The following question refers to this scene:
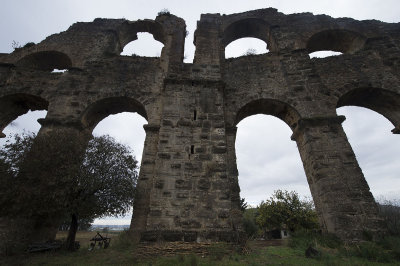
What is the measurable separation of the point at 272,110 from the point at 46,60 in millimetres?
13294

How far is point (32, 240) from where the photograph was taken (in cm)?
661

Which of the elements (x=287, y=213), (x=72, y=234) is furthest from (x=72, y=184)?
(x=287, y=213)

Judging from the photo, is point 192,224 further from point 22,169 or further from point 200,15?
point 200,15

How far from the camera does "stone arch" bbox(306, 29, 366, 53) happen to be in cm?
1258

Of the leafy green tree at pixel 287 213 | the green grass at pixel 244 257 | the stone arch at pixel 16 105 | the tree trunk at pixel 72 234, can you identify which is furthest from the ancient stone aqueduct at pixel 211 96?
the leafy green tree at pixel 287 213

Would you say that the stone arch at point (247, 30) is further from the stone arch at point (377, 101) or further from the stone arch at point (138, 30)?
the stone arch at point (377, 101)

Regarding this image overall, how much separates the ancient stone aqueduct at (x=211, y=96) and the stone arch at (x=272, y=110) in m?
0.06

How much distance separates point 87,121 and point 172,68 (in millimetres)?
4424

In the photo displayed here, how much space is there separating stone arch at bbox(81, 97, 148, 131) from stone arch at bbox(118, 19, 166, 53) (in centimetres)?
530

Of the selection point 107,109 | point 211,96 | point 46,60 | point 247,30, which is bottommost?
point 211,96

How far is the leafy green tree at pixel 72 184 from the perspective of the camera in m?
6.02

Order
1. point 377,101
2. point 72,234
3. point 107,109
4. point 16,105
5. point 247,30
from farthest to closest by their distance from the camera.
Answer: point 247,30 < point 16,105 < point 107,109 < point 377,101 < point 72,234

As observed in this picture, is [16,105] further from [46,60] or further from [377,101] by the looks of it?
[377,101]

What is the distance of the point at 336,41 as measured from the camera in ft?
43.5
